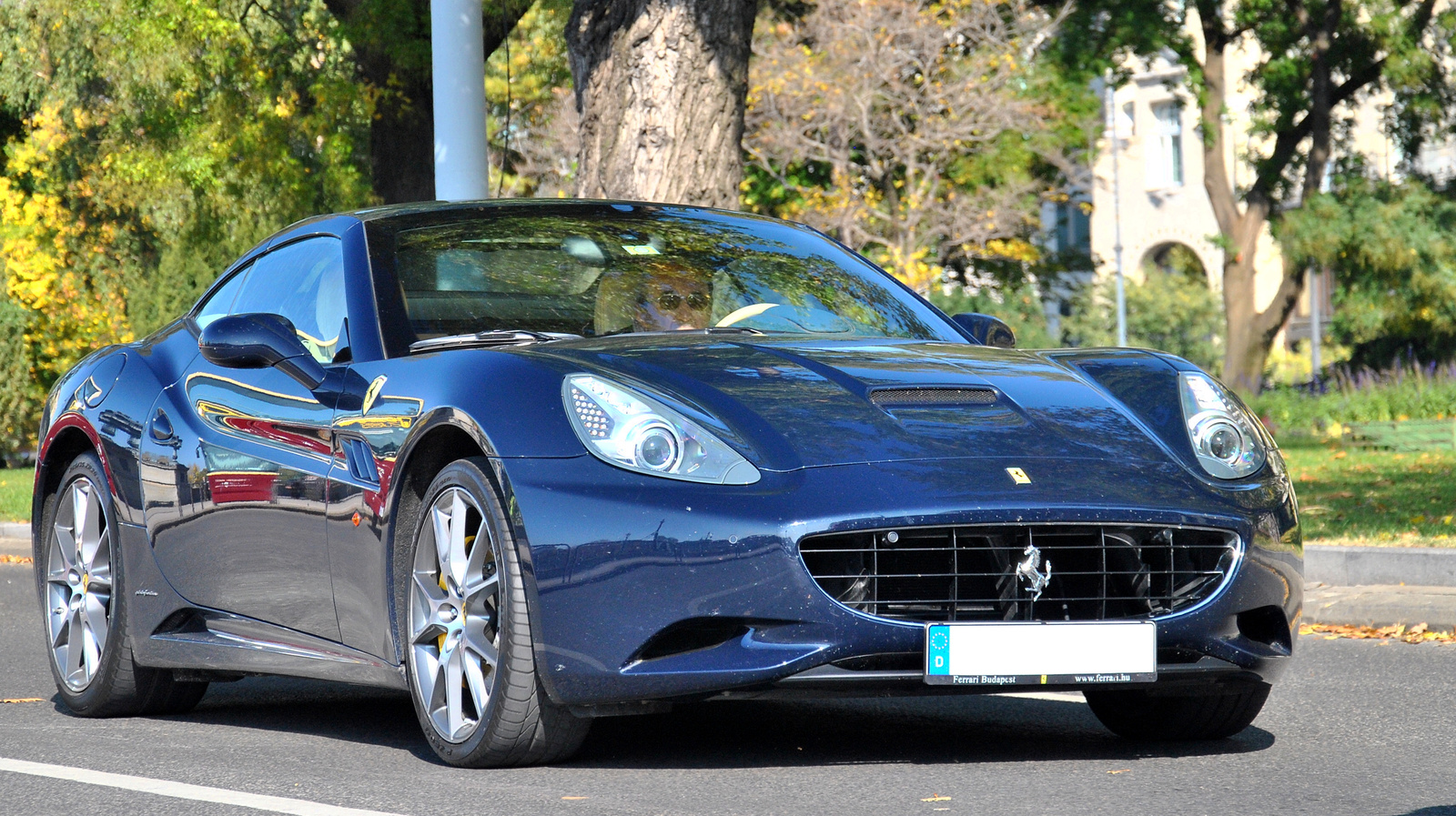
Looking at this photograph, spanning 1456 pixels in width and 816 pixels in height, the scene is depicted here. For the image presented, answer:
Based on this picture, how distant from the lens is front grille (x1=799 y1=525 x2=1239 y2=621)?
4023mm

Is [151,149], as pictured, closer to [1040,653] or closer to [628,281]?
[628,281]

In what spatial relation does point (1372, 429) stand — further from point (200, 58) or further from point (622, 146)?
point (200, 58)

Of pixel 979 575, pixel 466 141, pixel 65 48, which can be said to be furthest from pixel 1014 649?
pixel 65 48

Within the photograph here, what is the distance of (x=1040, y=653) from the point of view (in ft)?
13.3

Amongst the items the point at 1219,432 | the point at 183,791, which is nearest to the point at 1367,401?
the point at 1219,432

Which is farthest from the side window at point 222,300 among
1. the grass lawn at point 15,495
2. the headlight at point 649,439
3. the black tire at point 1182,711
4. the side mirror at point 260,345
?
the grass lawn at point 15,495

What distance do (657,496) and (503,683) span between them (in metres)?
0.54

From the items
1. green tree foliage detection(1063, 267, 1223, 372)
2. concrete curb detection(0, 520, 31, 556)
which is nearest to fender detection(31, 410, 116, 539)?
concrete curb detection(0, 520, 31, 556)

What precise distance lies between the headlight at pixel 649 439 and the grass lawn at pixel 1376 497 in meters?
5.41

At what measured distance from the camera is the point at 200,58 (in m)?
19.3

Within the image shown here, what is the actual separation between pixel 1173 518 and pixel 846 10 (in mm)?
22206

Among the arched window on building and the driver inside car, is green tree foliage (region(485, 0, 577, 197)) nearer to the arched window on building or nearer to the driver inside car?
the driver inside car

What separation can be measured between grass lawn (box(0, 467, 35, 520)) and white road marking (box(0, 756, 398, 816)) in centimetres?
1039

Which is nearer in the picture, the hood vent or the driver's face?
the hood vent
